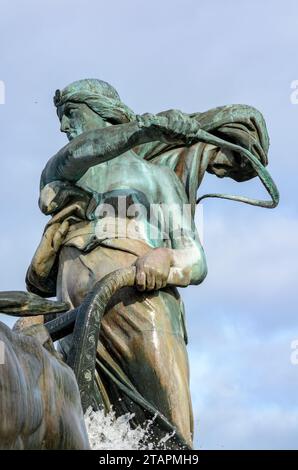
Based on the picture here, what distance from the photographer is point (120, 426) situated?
388 inches

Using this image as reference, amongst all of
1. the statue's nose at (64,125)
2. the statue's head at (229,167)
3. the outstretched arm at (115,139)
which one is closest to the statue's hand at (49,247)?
the outstretched arm at (115,139)

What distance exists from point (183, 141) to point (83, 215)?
829 mm

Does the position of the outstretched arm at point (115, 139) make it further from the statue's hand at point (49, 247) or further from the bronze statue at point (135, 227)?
the statue's hand at point (49, 247)

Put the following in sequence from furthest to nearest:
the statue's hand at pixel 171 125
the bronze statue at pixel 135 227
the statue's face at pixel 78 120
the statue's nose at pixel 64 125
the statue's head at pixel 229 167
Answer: the statue's head at pixel 229 167, the statue's nose at pixel 64 125, the statue's face at pixel 78 120, the statue's hand at pixel 171 125, the bronze statue at pixel 135 227

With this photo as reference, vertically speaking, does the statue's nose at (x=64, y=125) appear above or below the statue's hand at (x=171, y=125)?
above

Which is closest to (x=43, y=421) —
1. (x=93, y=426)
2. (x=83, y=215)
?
(x=93, y=426)

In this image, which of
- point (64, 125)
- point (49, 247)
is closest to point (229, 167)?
point (64, 125)

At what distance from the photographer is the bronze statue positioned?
10180mm

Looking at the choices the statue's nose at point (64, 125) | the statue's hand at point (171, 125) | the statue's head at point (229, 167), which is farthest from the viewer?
the statue's head at point (229, 167)

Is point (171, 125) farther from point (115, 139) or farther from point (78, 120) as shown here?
point (78, 120)

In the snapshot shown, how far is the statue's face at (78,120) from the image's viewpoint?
11117 millimetres
